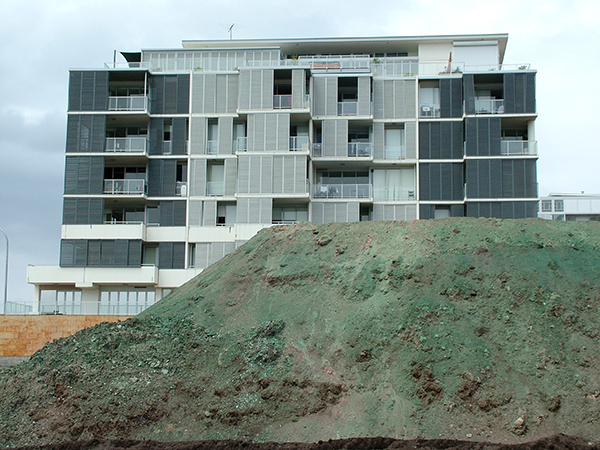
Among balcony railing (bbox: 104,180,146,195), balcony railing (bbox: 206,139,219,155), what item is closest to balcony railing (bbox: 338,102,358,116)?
balcony railing (bbox: 206,139,219,155)

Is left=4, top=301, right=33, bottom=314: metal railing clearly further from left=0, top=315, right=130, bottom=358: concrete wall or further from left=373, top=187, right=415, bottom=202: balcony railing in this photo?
left=373, top=187, right=415, bottom=202: balcony railing

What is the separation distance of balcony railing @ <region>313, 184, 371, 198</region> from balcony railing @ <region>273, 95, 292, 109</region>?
6698 millimetres

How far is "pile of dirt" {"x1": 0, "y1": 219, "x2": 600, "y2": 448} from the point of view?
65.1 ft

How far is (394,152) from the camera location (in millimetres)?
53875

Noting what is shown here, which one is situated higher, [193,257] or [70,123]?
[70,123]

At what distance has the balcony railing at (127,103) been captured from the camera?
174 ft

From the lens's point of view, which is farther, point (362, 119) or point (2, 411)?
point (362, 119)

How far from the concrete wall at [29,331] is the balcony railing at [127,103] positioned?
18.7m

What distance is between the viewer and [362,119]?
5284cm

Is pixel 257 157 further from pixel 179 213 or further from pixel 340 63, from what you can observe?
pixel 340 63

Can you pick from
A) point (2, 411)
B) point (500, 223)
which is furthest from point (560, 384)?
point (2, 411)

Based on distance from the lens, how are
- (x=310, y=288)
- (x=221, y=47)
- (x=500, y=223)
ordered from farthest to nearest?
(x=221, y=47) → (x=500, y=223) → (x=310, y=288)

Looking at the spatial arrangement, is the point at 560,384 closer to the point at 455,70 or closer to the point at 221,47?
the point at 455,70

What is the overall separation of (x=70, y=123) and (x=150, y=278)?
1422 cm
